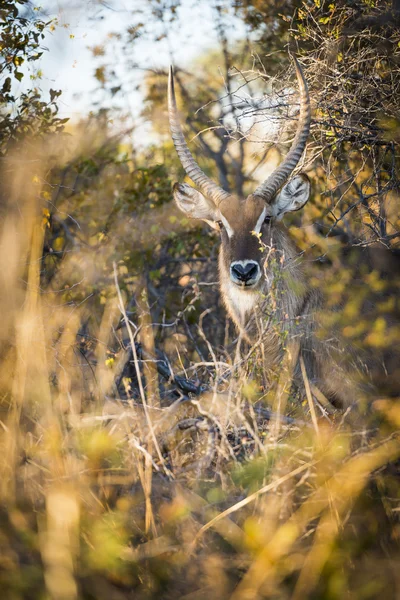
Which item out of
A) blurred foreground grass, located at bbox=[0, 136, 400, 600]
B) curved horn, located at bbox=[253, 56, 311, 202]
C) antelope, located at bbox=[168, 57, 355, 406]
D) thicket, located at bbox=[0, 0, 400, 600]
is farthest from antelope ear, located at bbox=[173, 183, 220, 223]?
blurred foreground grass, located at bbox=[0, 136, 400, 600]

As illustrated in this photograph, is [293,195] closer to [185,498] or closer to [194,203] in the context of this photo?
[194,203]

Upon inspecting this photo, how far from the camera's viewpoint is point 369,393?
485cm

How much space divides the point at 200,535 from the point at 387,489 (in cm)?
99

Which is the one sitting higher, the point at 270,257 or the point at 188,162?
the point at 188,162

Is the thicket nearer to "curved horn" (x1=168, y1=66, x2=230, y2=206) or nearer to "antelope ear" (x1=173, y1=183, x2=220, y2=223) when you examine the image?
"curved horn" (x1=168, y1=66, x2=230, y2=206)

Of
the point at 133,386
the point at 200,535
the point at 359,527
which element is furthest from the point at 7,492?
the point at 133,386

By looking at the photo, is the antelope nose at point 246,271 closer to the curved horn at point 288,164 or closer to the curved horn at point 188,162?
the curved horn at point 288,164

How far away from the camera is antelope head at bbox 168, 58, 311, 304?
498 centimetres

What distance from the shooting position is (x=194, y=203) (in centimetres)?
582

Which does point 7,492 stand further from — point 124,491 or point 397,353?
point 397,353

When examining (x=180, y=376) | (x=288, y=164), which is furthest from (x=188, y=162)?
(x=180, y=376)

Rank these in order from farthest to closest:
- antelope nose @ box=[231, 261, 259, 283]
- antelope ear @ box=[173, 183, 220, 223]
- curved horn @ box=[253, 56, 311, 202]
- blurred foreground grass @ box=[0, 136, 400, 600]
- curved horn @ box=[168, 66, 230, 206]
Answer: antelope ear @ box=[173, 183, 220, 223]
curved horn @ box=[168, 66, 230, 206]
curved horn @ box=[253, 56, 311, 202]
antelope nose @ box=[231, 261, 259, 283]
blurred foreground grass @ box=[0, 136, 400, 600]

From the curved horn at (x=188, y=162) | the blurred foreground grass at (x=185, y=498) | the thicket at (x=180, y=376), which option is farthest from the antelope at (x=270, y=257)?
the blurred foreground grass at (x=185, y=498)

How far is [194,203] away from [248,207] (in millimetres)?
697
